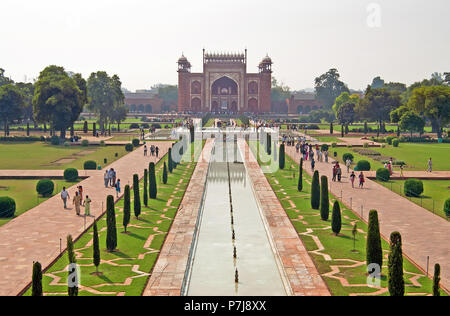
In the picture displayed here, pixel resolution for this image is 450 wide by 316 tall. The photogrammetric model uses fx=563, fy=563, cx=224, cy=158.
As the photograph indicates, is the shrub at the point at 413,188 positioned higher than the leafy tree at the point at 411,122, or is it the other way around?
the leafy tree at the point at 411,122

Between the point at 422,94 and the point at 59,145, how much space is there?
35.0 metres

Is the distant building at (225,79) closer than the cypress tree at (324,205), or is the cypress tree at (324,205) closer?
the cypress tree at (324,205)

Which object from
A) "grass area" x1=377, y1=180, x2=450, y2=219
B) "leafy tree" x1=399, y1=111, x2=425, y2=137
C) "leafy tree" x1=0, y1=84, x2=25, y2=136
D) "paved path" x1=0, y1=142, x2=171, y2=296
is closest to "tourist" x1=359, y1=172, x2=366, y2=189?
"grass area" x1=377, y1=180, x2=450, y2=219

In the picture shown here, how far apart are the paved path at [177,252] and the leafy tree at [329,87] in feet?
290

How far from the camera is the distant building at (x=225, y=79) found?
317 feet

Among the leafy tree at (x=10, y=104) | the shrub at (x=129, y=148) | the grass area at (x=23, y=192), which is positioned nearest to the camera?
the grass area at (x=23, y=192)

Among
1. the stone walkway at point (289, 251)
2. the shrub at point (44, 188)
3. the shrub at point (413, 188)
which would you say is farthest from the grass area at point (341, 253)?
the shrub at point (44, 188)

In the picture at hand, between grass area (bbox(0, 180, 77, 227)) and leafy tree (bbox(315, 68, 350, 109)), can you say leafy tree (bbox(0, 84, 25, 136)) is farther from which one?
leafy tree (bbox(315, 68, 350, 109))

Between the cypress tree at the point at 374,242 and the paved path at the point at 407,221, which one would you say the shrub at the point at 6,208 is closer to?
the paved path at the point at 407,221

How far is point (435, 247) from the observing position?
1634 centimetres

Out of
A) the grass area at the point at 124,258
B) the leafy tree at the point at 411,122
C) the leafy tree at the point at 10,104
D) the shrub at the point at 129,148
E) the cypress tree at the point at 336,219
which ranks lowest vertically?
the grass area at the point at 124,258

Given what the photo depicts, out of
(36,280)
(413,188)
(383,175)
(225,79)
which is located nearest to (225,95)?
(225,79)

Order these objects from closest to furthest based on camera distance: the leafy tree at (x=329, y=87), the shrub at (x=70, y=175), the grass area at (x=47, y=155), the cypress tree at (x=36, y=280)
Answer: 1. the cypress tree at (x=36, y=280)
2. the shrub at (x=70, y=175)
3. the grass area at (x=47, y=155)
4. the leafy tree at (x=329, y=87)

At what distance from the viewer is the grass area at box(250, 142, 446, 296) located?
43.4 feet
